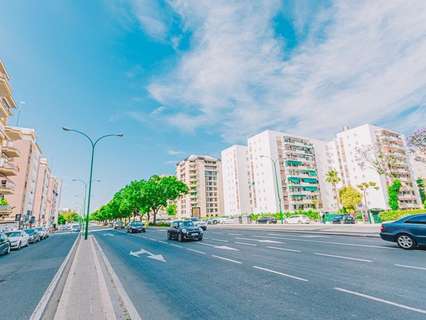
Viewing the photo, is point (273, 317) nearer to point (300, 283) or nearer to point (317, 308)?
point (317, 308)

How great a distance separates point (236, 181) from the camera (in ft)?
331

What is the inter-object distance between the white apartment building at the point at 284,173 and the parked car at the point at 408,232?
69826 millimetres

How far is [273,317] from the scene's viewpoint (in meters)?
4.23

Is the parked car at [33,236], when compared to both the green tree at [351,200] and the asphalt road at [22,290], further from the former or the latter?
the green tree at [351,200]

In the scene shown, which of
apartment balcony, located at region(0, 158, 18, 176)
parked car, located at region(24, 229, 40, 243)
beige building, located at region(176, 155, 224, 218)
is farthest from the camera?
beige building, located at region(176, 155, 224, 218)

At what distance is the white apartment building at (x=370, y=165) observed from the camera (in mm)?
76625

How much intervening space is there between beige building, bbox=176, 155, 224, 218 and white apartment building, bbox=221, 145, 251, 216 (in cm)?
1698

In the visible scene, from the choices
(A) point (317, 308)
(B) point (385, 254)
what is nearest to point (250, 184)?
(B) point (385, 254)

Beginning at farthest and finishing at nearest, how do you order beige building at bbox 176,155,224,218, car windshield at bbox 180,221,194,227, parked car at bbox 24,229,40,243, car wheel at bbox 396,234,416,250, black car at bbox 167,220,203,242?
beige building at bbox 176,155,224,218 → parked car at bbox 24,229,40,243 → car windshield at bbox 180,221,194,227 → black car at bbox 167,220,203,242 → car wheel at bbox 396,234,416,250

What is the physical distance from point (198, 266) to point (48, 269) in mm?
6508

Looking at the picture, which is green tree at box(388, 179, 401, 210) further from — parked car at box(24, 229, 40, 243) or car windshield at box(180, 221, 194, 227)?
parked car at box(24, 229, 40, 243)

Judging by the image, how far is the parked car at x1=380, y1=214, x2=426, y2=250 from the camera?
10.8 meters

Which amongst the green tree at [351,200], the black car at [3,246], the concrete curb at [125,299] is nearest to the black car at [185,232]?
the concrete curb at [125,299]

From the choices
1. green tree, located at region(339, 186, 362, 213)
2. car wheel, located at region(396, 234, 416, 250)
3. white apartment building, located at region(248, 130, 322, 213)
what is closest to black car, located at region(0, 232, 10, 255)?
car wheel, located at region(396, 234, 416, 250)
